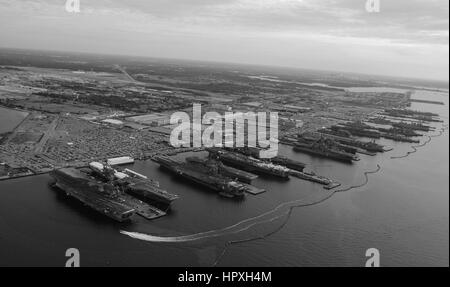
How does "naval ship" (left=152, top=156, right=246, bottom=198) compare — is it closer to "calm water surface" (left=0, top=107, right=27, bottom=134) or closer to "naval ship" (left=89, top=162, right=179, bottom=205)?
"naval ship" (left=89, top=162, right=179, bottom=205)

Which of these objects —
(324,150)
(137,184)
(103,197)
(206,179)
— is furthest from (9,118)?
(324,150)

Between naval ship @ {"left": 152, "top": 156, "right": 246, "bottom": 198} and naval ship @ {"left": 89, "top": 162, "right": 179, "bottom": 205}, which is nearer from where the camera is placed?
naval ship @ {"left": 89, "top": 162, "right": 179, "bottom": 205}

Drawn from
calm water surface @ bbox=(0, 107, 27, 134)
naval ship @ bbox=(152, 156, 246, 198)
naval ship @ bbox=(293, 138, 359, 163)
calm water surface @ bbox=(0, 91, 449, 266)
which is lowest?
calm water surface @ bbox=(0, 91, 449, 266)

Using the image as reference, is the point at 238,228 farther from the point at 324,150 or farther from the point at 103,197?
the point at 324,150

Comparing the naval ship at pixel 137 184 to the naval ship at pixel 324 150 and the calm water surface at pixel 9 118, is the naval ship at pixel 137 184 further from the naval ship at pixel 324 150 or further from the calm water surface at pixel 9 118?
the naval ship at pixel 324 150

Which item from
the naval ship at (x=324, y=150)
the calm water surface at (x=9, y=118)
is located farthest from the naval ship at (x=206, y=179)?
the calm water surface at (x=9, y=118)

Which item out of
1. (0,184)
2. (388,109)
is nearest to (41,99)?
(0,184)

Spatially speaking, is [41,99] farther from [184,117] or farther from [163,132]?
[163,132]

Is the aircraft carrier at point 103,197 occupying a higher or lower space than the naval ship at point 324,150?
lower

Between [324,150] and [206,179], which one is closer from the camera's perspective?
[206,179]

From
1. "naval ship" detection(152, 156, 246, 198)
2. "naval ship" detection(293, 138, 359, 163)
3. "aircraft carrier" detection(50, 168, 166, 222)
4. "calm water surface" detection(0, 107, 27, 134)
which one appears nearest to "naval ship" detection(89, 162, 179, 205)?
"aircraft carrier" detection(50, 168, 166, 222)
